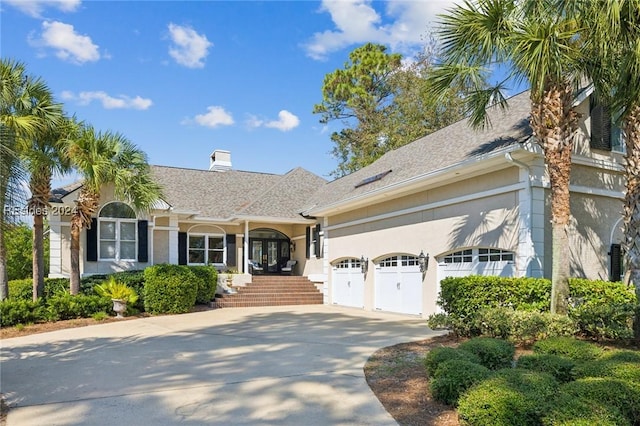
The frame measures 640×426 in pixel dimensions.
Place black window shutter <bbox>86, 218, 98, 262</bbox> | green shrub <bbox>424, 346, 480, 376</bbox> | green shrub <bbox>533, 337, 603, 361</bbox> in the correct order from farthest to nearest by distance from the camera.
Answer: black window shutter <bbox>86, 218, 98, 262</bbox> < green shrub <bbox>533, 337, 603, 361</bbox> < green shrub <bbox>424, 346, 480, 376</bbox>

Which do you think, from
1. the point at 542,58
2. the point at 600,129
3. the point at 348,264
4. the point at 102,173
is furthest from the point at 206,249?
the point at 542,58

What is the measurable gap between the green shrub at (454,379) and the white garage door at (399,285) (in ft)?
27.7

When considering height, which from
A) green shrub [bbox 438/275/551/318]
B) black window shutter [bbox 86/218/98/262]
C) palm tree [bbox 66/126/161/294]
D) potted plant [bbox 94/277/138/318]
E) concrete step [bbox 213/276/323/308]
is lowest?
A: concrete step [bbox 213/276/323/308]

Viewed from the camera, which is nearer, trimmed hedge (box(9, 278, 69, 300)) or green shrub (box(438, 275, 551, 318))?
green shrub (box(438, 275, 551, 318))

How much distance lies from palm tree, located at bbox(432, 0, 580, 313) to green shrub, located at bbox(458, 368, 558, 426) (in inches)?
169

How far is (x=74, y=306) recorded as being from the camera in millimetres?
13445

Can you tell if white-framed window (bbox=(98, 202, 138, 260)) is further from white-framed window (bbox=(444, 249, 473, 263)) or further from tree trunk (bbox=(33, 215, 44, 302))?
white-framed window (bbox=(444, 249, 473, 263))

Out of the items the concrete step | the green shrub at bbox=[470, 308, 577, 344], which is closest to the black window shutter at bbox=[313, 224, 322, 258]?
the concrete step

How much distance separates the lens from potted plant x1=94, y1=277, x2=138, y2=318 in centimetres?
1405

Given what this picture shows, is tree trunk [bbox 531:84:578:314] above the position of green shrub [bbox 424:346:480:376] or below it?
above

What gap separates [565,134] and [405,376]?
566 cm

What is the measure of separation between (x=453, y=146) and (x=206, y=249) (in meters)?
12.1

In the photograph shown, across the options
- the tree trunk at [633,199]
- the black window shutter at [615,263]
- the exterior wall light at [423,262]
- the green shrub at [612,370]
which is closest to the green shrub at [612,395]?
the green shrub at [612,370]

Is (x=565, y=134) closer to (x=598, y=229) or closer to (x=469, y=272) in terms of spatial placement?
(x=598, y=229)
